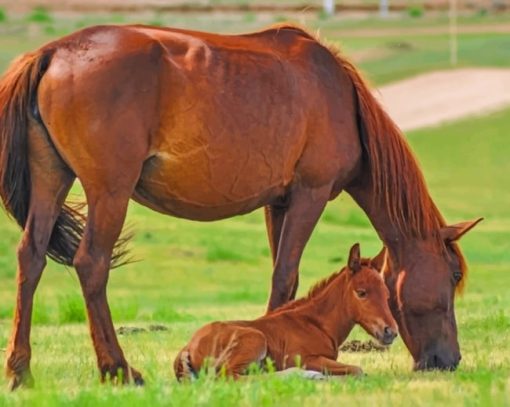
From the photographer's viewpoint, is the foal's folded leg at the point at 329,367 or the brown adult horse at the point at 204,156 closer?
the brown adult horse at the point at 204,156

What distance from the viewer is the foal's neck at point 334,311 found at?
33.2ft

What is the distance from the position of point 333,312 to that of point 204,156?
1.26 metres

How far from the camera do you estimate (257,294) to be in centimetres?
2056

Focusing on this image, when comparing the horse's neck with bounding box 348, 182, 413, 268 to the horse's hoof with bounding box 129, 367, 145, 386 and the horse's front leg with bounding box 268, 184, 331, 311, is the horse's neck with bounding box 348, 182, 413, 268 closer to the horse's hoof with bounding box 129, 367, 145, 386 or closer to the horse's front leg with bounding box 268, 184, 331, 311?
the horse's front leg with bounding box 268, 184, 331, 311

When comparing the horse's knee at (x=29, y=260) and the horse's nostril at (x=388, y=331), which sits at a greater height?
the horse's knee at (x=29, y=260)

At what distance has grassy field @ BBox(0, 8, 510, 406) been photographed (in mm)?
8469

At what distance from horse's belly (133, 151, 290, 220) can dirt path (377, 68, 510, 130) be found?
101 feet

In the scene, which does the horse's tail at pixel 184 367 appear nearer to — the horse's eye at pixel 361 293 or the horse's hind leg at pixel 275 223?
the horse's eye at pixel 361 293

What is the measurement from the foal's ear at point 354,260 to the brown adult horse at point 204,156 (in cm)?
58

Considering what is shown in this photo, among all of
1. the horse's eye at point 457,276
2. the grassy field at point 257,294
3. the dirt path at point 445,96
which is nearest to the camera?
the grassy field at point 257,294

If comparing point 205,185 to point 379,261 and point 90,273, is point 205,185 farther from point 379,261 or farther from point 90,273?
point 379,261

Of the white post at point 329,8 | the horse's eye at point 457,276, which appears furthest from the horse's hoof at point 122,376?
the white post at point 329,8

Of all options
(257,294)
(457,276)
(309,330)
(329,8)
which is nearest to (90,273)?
(309,330)

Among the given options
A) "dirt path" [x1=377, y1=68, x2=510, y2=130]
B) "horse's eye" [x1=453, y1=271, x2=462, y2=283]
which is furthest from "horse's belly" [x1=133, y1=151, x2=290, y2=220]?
"dirt path" [x1=377, y1=68, x2=510, y2=130]
